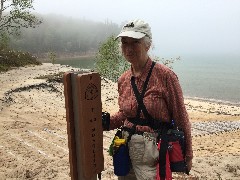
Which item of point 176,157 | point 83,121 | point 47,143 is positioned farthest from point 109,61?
point 83,121

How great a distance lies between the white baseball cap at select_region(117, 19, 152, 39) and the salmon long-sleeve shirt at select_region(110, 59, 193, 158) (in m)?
0.31

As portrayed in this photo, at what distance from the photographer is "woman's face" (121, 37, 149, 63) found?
3.08 metres

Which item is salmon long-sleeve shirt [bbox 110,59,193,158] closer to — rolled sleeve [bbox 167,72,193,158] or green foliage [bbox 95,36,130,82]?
rolled sleeve [bbox 167,72,193,158]

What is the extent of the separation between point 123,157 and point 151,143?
34 centimetres

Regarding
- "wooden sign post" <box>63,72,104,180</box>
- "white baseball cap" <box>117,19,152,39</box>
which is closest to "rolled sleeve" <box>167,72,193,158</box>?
"white baseball cap" <box>117,19,152,39</box>

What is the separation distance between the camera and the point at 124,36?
3.03 metres

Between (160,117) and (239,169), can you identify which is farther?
(239,169)

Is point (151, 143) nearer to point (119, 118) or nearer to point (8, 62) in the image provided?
point (119, 118)

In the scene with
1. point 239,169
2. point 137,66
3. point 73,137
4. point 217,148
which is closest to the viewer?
point 73,137

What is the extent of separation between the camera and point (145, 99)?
3121mm

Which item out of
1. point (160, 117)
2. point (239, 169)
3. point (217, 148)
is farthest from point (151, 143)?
point (217, 148)

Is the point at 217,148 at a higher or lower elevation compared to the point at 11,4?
lower

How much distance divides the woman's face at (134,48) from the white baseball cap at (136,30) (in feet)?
0.23

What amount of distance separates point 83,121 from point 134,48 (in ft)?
3.06
